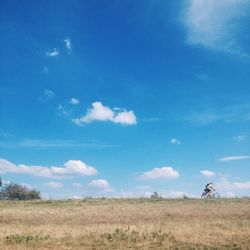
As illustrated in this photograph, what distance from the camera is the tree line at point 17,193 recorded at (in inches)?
5586

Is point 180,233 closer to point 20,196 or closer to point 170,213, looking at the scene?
point 170,213

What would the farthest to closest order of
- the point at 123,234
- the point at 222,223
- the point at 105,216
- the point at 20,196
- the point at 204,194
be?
the point at 20,196 < the point at 204,194 < the point at 105,216 < the point at 222,223 < the point at 123,234

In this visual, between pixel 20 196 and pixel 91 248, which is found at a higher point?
pixel 20 196

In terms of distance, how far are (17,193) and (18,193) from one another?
65cm

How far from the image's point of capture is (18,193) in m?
144

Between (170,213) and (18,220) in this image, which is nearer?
(18,220)

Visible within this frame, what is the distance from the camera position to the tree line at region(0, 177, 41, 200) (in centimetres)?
14188

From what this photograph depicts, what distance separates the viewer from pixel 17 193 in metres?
144

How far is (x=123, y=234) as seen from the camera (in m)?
30.8

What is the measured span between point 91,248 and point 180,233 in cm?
751

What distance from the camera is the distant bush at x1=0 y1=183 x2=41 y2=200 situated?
14188 cm


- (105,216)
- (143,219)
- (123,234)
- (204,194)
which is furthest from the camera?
(204,194)

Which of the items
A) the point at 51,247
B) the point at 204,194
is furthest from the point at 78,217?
the point at 204,194

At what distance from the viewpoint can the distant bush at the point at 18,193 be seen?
141875 millimetres
